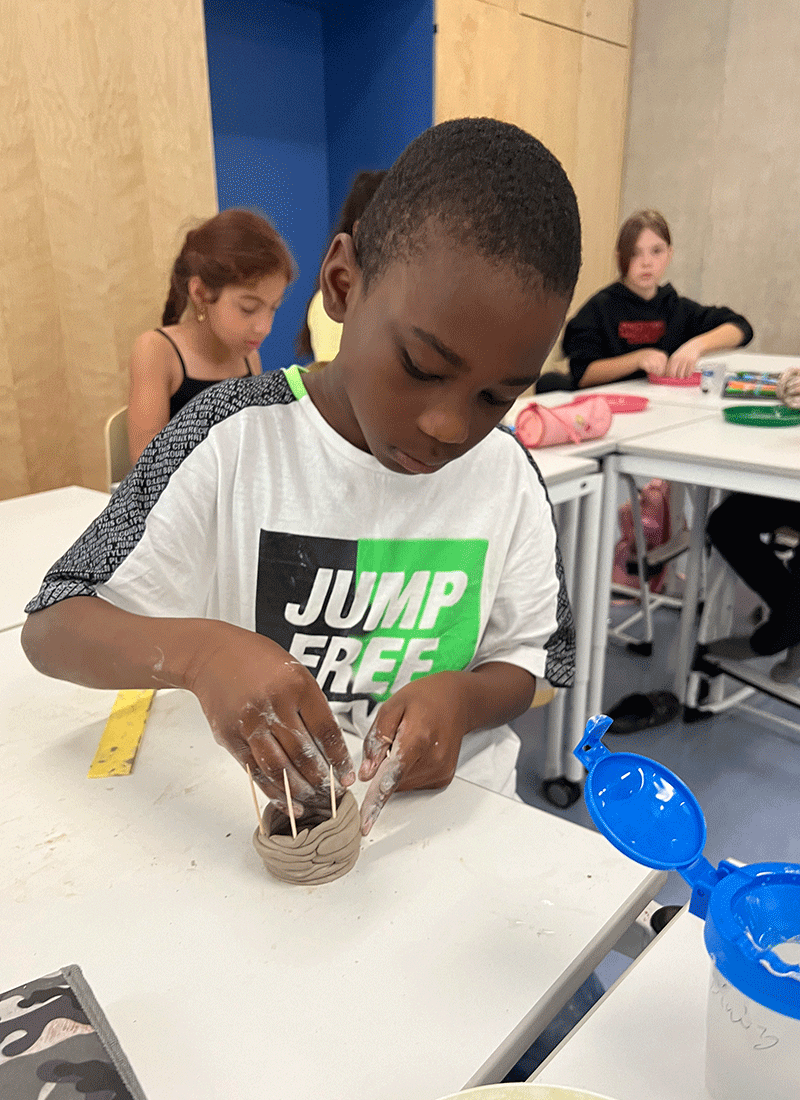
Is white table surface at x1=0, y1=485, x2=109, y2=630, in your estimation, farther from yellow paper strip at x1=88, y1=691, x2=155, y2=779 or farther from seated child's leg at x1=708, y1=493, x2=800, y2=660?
seated child's leg at x1=708, y1=493, x2=800, y2=660

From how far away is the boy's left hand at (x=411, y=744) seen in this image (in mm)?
638

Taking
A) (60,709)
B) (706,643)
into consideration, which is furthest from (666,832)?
(706,643)

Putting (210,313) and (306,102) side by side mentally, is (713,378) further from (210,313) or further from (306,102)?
(306,102)

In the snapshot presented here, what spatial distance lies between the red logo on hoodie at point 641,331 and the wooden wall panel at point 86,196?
152 cm

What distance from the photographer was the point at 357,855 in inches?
23.3

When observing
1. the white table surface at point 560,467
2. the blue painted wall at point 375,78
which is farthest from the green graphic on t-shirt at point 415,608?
the blue painted wall at point 375,78

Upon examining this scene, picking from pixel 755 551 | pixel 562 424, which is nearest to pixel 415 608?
pixel 562 424

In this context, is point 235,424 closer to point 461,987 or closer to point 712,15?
point 461,987

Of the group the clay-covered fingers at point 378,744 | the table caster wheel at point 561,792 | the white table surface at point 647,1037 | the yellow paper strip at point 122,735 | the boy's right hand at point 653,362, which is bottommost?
the table caster wheel at point 561,792

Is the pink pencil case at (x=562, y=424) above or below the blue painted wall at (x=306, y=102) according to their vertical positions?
below

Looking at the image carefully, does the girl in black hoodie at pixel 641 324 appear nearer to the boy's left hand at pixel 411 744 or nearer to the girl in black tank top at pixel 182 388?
the girl in black tank top at pixel 182 388

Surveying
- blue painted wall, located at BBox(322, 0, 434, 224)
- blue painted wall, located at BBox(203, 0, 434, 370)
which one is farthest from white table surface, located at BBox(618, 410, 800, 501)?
blue painted wall, located at BBox(322, 0, 434, 224)

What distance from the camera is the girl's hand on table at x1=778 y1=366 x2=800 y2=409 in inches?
82.3

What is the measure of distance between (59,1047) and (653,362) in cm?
267
